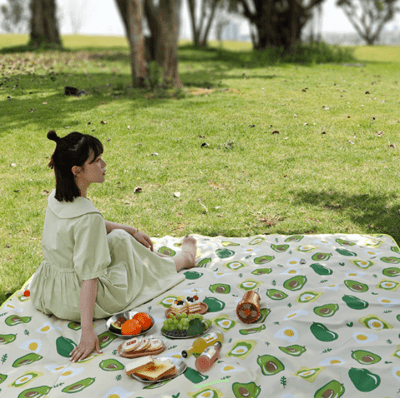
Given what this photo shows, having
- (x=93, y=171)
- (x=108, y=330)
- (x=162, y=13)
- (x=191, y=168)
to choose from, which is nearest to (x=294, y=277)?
(x=108, y=330)

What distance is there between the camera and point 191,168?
20.3ft

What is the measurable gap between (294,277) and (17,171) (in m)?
4.48

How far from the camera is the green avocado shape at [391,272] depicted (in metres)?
3.46

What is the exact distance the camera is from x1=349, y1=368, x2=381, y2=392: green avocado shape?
7.29 ft

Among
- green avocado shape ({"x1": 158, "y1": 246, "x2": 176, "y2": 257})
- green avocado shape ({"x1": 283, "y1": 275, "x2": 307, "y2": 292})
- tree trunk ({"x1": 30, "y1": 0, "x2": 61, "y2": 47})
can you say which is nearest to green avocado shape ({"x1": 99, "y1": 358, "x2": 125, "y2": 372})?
green avocado shape ({"x1": 283, "y1": 275, "x2": 307, "y2": 292})

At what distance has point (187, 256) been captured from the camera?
3709mm

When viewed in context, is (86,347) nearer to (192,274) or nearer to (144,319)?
(144,319)

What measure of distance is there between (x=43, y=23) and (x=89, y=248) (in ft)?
64.4

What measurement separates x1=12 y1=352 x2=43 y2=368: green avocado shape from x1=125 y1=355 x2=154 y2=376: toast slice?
0.68m

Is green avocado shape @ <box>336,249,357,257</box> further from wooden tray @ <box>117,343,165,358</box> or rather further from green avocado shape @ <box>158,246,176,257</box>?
wooden tray @ <box>117,343,165,358</box>

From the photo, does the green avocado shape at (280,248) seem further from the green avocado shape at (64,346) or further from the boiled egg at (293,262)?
the green avocado shape at (64,346)

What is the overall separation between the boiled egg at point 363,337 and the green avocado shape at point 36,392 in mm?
1855

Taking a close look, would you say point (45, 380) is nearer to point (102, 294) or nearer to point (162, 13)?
point (102, 294)

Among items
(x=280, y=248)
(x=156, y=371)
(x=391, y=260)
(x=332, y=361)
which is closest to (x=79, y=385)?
(x=156, y=371)
